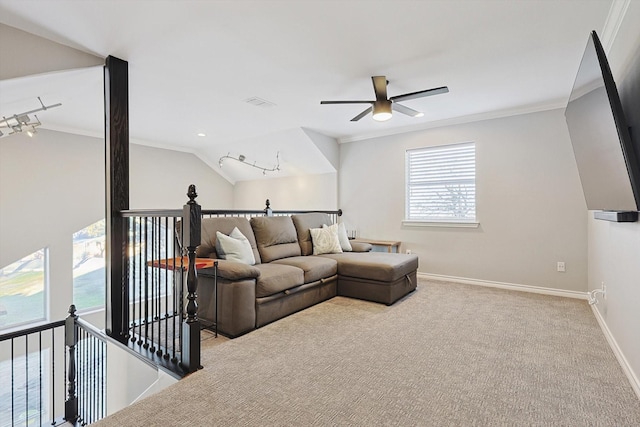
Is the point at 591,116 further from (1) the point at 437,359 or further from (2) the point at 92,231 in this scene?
(2) the point at 92,231

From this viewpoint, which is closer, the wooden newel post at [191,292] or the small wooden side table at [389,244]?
the wooden newel post at [191,292]

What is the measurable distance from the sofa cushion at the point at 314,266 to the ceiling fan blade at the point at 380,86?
1.85 meters

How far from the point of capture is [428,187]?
4914mm

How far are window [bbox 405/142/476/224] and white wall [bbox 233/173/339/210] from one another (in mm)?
1422

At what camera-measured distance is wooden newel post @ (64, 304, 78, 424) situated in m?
3.01

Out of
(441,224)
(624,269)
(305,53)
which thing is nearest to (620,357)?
(624,269)

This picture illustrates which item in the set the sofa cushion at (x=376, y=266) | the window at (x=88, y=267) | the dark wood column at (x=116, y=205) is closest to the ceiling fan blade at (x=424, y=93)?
the sofa cushion at (x=376, y=266)

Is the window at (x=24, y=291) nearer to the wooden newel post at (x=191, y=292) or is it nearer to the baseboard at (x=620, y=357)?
the wooden newel post at (x=191, y=292)

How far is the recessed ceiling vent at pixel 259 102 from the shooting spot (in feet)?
12.7

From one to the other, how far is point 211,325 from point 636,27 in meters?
3.50

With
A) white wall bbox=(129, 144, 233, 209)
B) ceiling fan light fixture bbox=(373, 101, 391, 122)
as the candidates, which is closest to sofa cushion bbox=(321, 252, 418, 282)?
ceiling fan light fixture bbox=(373, 101, 391, 122)

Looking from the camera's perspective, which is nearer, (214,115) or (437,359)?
(437,359)

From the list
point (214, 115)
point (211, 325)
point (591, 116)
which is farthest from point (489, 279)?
point (214, 115)

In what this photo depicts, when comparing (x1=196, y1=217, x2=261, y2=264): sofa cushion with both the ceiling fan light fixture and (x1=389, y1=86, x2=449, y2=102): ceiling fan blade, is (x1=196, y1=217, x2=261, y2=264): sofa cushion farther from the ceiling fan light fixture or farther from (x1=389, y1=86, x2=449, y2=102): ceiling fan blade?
(x1=389, y1=86, x2=449, y2=102): ceiling fan blade
